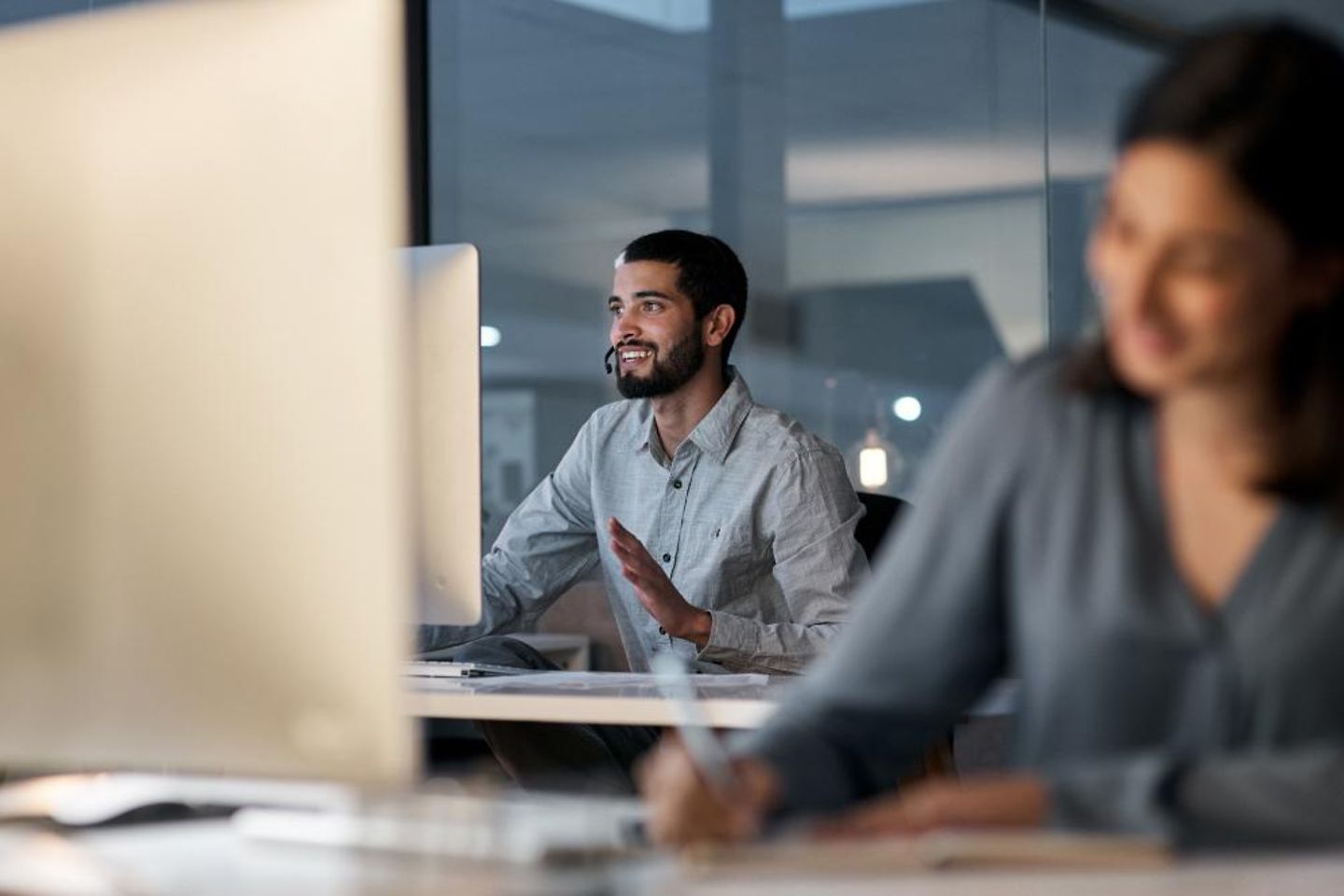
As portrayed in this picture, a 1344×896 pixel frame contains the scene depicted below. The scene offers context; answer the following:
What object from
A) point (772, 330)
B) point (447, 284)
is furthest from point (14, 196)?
point (772, 330)

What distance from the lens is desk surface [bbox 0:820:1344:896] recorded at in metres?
1.05

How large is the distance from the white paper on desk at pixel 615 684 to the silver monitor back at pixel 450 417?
0.57ft

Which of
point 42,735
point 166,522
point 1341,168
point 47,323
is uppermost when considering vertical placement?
point 1341,168

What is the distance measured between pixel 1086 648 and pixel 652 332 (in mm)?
2395

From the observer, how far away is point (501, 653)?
297 cm

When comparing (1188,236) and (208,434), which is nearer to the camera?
(208,434)

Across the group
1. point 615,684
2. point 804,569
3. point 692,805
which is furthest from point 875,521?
point 692,805

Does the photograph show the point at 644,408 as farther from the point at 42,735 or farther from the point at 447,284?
the point at 42,735

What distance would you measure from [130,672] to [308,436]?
0.64 ft

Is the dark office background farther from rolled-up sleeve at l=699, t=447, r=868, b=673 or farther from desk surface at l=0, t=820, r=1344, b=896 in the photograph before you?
desk surface at l=0, t=820, r=1344, b=896

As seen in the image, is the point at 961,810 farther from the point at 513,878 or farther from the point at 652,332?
the point at 652,332

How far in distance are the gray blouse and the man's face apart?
2.12 meters

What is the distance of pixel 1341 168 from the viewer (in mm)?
1343

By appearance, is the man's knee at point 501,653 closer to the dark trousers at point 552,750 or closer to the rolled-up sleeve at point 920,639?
the dark trousers at point 552,750
